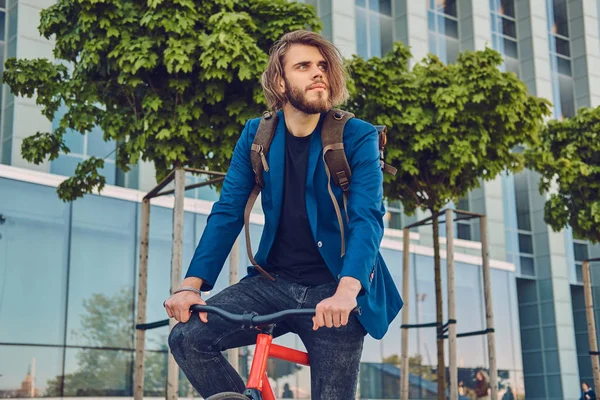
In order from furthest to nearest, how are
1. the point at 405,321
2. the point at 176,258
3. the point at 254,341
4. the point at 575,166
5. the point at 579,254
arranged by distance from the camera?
1. the point at 579,254
2. the point at 575,166
3. the point at 405,321
4. the point at 176,258
5. the point at 254,341

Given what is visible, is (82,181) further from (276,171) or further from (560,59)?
(560,59)

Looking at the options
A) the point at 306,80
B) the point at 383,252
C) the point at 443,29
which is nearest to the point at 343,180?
the point at 306,80

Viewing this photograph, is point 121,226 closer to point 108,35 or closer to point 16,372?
point 16,372

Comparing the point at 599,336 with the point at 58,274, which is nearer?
the point at 58,274

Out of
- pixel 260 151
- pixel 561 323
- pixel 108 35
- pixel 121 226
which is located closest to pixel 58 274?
pixel 121 226

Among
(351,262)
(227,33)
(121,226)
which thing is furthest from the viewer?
(121,226)

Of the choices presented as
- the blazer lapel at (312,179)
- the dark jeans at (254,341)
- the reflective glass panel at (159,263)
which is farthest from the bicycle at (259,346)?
the reflective glass panel at (159,263)

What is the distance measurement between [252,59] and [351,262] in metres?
5.83

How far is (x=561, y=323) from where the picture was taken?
96.1 ft

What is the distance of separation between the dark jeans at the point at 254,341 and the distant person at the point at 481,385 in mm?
24041

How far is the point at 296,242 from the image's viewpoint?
312 cm

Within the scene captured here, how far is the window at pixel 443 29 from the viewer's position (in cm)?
2820

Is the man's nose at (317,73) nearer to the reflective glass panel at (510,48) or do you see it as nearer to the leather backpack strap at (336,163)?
the leather backpack strap at (336,163)

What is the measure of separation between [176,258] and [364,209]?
528cm
